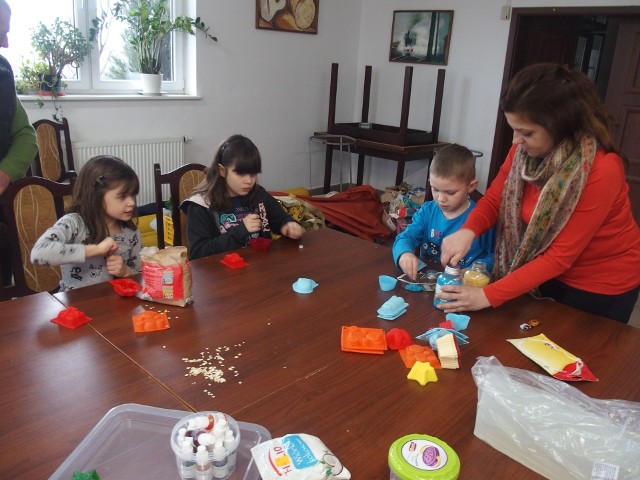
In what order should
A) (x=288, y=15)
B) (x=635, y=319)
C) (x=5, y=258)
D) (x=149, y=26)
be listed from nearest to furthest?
1. (x=5, y=258)
2. (x=635, y=319)
3. (x=149, y=26)
4. (x=288, y=15)

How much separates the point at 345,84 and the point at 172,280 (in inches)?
173

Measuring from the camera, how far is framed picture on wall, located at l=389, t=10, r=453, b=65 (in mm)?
4675

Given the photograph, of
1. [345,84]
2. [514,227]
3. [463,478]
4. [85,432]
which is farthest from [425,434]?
[345,84]

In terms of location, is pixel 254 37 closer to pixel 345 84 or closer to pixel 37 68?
pixel 345 84

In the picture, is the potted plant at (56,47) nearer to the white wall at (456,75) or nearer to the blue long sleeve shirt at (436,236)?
the blue long sleeve shirt at (436,236)

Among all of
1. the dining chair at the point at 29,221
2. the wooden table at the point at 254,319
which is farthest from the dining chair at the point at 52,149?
the wooden table at the point at 254,319

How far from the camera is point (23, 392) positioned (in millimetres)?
985

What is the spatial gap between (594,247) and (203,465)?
1220 mm

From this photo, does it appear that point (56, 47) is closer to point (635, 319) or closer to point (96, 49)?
point (96, 49)

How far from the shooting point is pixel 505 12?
4.23 meters

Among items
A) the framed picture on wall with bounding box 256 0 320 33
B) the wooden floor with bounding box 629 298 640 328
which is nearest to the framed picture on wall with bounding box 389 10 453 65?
the framed picture on wall with bounding box 256 0 320 33

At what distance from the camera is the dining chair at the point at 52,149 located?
331 cm

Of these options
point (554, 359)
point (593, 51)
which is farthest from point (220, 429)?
point (593, 51)

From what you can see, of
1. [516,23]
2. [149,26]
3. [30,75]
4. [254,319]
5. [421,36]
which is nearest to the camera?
[254,319]
